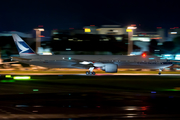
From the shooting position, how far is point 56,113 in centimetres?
841

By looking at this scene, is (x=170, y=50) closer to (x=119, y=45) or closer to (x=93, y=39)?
(x=119, y=45)

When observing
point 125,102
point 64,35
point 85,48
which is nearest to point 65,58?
point 125,102

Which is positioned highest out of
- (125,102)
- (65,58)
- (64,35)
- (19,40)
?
(64,35)

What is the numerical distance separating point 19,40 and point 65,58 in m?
A: 7.71

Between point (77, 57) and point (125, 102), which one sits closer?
point (125, 102)

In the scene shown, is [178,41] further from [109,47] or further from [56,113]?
[56,113]

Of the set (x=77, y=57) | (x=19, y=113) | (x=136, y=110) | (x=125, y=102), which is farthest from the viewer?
(x=77, y=57)

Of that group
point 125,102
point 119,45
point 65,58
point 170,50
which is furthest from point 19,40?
point 170,50

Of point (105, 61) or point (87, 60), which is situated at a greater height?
point (87, 60)

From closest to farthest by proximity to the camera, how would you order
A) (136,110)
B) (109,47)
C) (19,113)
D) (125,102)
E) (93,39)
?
(19,113), (136,110), (125,102), (109,47), (93,39)

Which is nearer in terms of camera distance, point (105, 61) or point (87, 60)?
point (87, 60)

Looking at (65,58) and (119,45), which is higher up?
(119,45)

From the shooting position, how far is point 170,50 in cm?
9400

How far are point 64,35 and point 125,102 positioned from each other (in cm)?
8848
